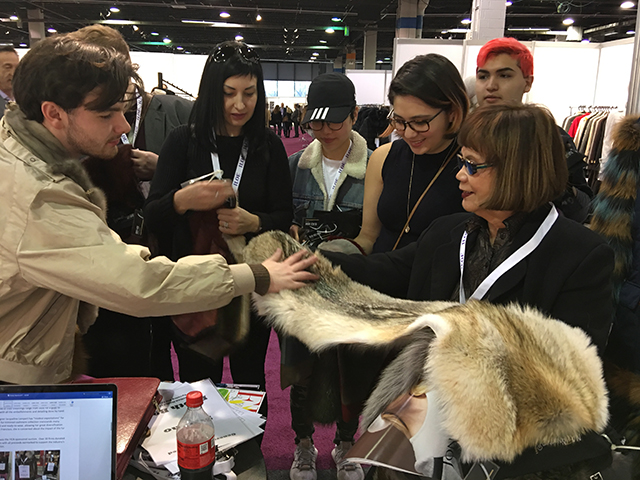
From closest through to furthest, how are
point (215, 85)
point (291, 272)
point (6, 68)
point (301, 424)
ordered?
point (291, 272) < point (215, 85) < point (301, 424) < point (6, 68)

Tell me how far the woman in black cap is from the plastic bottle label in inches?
33.6

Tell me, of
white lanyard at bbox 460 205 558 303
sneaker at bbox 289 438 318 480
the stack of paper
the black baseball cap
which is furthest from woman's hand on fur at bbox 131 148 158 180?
white lanyard at bbox 460 205 558 303

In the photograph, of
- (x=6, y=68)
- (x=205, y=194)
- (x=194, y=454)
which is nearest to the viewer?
(x=194, y=454)

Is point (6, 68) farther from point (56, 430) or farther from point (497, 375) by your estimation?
point (497, 375)

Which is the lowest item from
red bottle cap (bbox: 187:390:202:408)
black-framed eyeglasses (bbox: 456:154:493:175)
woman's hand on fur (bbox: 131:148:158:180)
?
red bottle cap (bbox: 187:390:202:408)

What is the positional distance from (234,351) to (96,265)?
89 centimetres

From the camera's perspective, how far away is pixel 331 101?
7.04 feet

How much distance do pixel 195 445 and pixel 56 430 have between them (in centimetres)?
29

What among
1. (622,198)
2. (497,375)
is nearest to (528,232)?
(497,375)

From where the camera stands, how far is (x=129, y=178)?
2.02 metres

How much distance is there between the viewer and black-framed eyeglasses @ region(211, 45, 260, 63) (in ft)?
6.21

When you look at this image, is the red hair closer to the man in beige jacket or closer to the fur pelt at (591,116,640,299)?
the fur pelt at (591,116,640,299)

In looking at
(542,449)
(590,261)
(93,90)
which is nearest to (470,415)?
(542,449)

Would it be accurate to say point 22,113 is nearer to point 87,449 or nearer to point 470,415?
point 87,449
